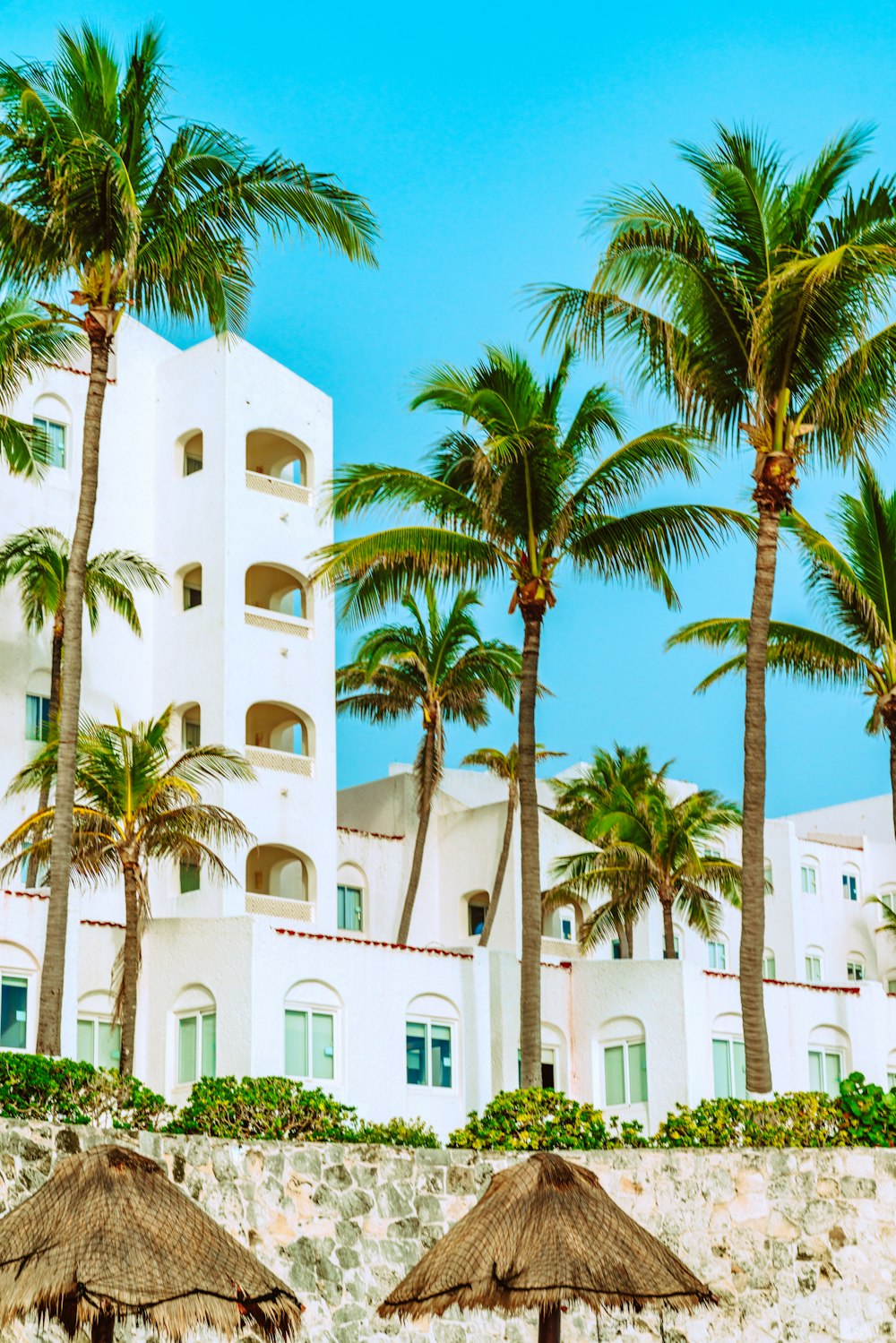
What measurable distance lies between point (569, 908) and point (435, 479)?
71.6 ft

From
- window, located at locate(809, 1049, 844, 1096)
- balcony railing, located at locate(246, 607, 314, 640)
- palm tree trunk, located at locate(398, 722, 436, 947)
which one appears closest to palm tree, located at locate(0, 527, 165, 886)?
balcony railing, located at locate(246, 607, 314, 640)

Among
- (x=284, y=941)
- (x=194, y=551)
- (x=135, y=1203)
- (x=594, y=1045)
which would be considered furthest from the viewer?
(x=194, y=551)

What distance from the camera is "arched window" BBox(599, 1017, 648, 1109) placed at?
113 ft

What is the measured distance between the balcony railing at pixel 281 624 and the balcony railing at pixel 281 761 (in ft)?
8.95

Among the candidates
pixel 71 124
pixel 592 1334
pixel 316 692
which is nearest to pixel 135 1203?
pixel 592 1334

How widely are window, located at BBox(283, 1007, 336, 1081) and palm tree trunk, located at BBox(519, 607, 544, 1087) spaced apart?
4.82 meters

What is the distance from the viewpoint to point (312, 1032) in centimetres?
3147

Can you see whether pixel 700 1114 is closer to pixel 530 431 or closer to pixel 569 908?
pixel 530 431

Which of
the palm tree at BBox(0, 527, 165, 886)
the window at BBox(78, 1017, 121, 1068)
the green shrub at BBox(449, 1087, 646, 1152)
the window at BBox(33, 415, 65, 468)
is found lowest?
the green shrub at BBox(449, 1087, 646, 1152)

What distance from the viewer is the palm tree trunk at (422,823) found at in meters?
41.7

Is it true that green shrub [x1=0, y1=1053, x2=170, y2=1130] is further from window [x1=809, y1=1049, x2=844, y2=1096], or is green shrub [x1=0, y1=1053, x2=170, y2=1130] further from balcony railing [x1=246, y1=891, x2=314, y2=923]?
window [x1=809, y1=1049, x2=844, y2=1096]

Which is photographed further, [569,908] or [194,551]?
[569,908]

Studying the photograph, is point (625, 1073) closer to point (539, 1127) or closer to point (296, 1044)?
point (296, 1044)

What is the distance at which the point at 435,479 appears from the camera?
98.0ft
